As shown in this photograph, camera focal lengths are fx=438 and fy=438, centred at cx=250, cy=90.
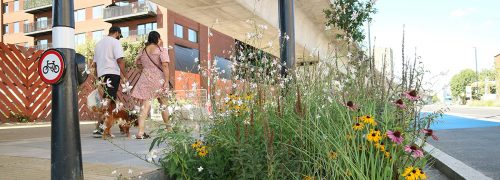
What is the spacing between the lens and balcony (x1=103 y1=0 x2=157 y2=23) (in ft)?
121

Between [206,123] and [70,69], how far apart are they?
1.26 metres

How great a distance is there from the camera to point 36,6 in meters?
48.3

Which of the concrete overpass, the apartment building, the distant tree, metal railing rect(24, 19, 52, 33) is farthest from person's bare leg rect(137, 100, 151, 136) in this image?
the distant tree

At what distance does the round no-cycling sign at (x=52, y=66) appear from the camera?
2.79m

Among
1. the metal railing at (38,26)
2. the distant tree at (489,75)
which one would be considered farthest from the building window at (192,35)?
the distant tree at (489,75)

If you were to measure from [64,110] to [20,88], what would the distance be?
42.6ft

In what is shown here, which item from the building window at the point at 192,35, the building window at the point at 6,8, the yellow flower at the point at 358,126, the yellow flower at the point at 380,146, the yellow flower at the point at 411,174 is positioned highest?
the building window at the point at 6,8

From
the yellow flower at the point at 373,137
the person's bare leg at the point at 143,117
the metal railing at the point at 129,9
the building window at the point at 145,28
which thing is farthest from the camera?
the building window at the point at 145,28

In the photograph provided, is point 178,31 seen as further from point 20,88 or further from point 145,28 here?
point 20,88

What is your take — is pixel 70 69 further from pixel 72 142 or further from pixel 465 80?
pixel 465 80

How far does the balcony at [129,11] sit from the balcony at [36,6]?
11.1 metres

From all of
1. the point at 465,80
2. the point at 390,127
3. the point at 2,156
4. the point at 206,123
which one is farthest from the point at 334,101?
the point at 465,80

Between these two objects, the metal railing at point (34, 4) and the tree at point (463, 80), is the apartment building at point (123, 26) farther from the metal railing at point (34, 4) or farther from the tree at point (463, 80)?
the tree at point (463, 80)

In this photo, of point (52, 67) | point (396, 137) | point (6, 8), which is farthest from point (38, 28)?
point (396, 137)
